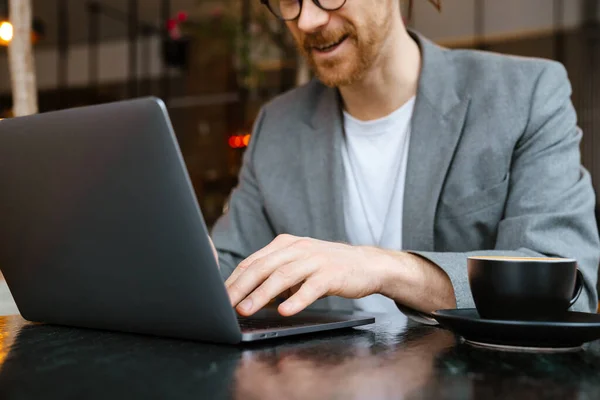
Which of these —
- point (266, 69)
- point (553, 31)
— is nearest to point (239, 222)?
point (553, 31)

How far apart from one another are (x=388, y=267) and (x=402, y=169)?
67 cm

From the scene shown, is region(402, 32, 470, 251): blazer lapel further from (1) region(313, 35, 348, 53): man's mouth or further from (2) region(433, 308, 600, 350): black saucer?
(2) region(433, 308, 600, 350): black saucer

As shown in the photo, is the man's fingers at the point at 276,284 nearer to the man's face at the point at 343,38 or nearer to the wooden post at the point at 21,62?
the man's face at the point at 343,38

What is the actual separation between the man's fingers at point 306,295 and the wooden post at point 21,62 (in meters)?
1.98

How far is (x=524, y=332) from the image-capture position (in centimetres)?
67

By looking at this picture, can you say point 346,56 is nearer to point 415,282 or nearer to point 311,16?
point 311,16

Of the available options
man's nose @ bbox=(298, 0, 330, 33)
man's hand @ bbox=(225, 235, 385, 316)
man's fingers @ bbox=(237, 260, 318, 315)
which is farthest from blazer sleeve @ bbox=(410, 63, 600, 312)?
man's nose @ bbox=(298, 0, 330, 33)

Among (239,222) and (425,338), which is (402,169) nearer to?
(239,222)

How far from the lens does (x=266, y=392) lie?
1.67 feet

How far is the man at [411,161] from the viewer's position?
1260mm

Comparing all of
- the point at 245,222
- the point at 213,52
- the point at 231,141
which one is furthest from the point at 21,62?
the point at 231,141

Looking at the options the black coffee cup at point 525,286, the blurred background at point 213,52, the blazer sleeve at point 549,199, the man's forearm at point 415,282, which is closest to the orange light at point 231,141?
the blurred background at point 213,52

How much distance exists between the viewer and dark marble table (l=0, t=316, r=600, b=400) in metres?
0.51

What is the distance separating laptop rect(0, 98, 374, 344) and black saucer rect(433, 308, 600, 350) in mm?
175
